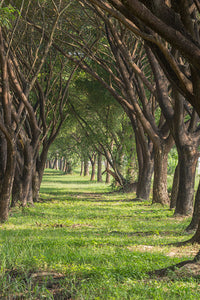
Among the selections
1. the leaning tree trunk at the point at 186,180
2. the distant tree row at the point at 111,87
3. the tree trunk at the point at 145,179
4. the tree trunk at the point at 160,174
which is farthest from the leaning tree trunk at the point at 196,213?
the tree trunk at the point at 145,179

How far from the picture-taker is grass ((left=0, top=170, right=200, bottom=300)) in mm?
4465

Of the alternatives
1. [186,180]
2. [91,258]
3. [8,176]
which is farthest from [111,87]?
[91,258]

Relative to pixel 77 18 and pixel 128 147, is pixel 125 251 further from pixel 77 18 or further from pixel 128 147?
pixel 128 147

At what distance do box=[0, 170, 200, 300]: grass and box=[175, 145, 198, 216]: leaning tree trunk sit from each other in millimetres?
791

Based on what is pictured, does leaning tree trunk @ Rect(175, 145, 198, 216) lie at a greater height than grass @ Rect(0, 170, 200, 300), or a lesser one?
greater

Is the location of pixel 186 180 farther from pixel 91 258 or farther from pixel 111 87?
pixel 91 258

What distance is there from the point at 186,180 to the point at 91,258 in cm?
652

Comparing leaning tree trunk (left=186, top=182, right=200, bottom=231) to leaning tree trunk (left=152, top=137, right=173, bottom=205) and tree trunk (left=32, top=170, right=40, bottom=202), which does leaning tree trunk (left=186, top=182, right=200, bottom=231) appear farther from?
tree trunk (left=32, top=170, right=40, bottom=202)

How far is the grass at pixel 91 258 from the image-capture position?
14.6 feet

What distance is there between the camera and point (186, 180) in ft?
38.9

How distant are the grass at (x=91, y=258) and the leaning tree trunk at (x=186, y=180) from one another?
2.59 ft

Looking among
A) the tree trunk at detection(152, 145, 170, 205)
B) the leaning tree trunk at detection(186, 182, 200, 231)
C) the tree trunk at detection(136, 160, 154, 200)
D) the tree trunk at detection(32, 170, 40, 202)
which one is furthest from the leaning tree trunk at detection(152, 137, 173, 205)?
the leaning tree trunk at detection(186, 182, 200, 231)

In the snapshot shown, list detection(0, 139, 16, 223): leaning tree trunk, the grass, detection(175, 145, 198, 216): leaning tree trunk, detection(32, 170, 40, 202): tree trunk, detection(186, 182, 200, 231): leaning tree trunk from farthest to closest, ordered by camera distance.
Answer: detection(32, 170, 40, 202): tree trunk, detection(175, 145, 198, 216): leaning tree trunk, detection(0, 139, 16, 223): leaning tree trunk, detection(186, 182, 200, 231): leaning tree trunk, the grass

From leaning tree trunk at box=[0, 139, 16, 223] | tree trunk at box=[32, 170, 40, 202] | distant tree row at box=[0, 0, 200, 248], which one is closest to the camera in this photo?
distant tree row at box=[0, 0, 200, 248]
